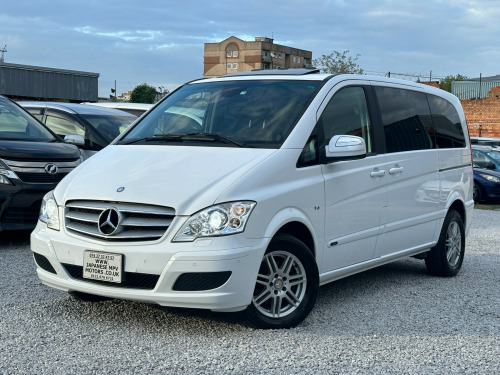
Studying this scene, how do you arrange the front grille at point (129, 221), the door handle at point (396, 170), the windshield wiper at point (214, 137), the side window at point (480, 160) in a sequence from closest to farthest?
the front grille at point (129, 221)
the windshield wiper at point (214, 137)
the door handle at point (396, 170)
the side window at point (480, 160)

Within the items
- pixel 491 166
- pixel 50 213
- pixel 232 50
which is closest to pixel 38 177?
pixel 50 213

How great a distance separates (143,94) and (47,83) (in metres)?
32.9

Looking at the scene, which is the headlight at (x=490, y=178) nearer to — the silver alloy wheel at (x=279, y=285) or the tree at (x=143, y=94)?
the silver alloy wheel at (x=279, y=285)

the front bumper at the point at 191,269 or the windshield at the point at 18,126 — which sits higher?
the windshield at the point at 18,126

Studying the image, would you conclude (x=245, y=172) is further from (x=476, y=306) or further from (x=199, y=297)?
(x=476, y=306)

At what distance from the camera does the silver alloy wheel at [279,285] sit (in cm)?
519

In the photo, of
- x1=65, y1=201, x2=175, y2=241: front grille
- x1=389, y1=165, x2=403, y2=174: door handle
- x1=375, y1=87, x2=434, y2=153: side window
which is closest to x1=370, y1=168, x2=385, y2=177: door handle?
x1=389, y1=165, x2=403, y2=174: door handle

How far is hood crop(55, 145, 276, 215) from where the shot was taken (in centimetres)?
494

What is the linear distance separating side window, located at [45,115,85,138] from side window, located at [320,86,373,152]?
5708mm

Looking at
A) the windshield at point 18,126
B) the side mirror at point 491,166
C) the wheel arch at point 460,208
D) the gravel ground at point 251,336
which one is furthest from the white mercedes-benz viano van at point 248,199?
the side mirror at point 491,166

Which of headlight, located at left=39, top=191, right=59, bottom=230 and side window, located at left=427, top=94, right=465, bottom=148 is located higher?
side window, located at left=427, top=94, right=465, bottom=148

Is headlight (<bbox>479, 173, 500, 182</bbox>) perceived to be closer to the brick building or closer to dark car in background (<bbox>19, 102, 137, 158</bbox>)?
dark car in background (<bbox>19, 102, 137, 158</bbox>)

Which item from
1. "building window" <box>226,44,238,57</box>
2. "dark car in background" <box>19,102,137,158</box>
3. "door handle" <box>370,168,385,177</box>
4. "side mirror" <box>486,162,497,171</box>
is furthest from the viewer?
"building window" <box>226,44,238,57</box>

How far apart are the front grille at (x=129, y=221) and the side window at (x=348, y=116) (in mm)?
1634
